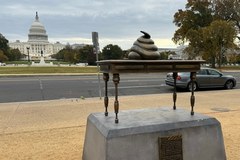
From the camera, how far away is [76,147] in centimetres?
560

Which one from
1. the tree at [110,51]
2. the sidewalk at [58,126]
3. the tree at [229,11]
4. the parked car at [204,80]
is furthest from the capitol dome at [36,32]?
the sidewalk at [58,126]

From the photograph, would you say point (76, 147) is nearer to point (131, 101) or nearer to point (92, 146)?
point (92, 146)

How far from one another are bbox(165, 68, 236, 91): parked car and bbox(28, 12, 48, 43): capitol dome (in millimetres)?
128718

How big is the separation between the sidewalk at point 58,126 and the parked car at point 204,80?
468cm

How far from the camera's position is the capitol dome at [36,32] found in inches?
5372

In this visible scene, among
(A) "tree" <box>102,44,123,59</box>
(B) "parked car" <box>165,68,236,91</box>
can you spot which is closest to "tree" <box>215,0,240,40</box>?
(A) "tree" <box>102,44,123,59</box>

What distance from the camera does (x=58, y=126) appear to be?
23.8ft

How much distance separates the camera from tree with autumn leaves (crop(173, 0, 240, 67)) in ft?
148

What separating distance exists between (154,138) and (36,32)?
141132mm

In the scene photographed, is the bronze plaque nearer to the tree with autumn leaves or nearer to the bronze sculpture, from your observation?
the bronze sculpture

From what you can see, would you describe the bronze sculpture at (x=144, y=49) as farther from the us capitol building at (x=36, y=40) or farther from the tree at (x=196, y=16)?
the us capitol building at (x=36, y=40)

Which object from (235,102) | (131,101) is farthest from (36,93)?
(235,102)

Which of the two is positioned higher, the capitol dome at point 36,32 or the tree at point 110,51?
the capitol dome at point 36,32

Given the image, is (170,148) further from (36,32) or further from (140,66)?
(36,32)
